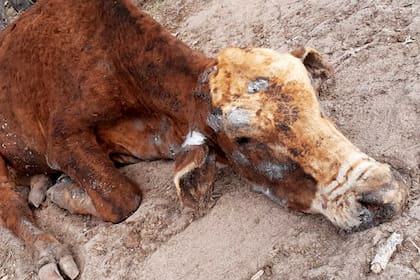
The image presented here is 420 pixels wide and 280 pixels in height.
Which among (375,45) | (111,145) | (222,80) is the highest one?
(222,80)

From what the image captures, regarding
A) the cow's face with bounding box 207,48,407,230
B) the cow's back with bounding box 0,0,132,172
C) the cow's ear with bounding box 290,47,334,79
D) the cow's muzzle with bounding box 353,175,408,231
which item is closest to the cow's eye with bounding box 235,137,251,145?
the cow's face with bounding box 207,48,407,230

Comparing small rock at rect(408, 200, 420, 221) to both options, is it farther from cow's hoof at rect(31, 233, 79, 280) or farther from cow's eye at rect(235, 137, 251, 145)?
cow's hoof at rect(31, 233, 79, 280)

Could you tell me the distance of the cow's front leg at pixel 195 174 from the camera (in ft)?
12.9

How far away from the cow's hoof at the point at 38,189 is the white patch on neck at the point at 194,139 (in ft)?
5.13

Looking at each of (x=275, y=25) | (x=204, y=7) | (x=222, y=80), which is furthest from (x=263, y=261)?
(x=204, y=7)

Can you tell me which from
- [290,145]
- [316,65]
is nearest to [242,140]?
[290,145]

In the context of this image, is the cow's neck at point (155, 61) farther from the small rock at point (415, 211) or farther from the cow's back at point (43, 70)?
the small rock at point (415, 211)

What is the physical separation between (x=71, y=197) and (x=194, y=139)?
121 cm

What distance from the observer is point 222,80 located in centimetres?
393

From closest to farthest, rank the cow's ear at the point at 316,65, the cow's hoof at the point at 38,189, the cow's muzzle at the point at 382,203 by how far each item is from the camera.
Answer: the cow's muzzle at the point at 382,203 → the cow's ear at the point at 316,65 → the cow's hoof at the point at 38,189

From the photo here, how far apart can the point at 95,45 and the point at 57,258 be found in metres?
1.48

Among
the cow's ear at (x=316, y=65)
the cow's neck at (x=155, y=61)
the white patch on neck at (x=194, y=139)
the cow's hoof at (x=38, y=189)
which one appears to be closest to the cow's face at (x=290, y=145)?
the white patch on neck at (x=194, y=139)

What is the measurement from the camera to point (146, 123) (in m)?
4.79

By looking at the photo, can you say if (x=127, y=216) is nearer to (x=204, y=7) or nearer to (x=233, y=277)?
(x=233, y=277)
